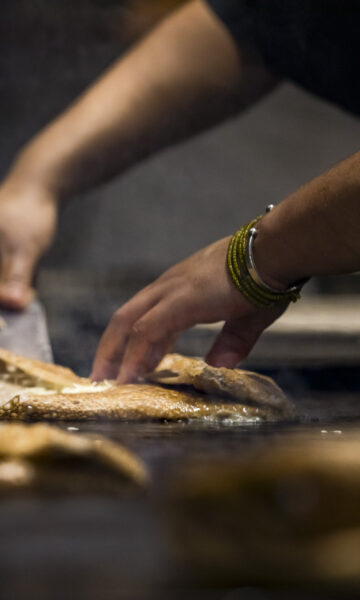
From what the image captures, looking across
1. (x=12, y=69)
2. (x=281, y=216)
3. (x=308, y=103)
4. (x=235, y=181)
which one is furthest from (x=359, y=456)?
(x=12, y=69)

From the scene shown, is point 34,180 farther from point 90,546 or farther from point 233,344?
point 90,546

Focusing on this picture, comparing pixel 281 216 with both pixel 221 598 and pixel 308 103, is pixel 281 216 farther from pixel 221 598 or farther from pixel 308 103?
pixel 308 103

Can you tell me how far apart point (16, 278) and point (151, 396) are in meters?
0.78

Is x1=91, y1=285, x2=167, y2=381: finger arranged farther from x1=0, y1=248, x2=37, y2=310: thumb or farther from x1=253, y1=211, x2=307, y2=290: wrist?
x1=0, y1=248, x2=37, y2=310: thumb

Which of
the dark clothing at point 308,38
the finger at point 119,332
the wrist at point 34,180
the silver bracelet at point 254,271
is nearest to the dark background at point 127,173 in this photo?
the wrist at point 34,180

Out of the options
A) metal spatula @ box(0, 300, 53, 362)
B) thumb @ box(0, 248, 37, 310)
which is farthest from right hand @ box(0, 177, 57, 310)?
metal spatula @ box(0, 300, 53, 362)

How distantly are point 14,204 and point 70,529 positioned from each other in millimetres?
1458

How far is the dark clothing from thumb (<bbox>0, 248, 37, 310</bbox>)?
0.72m

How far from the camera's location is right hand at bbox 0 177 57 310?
5.42 feet

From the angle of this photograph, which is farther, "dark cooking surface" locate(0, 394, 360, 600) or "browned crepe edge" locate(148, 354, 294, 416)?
"browned crepe edge" locate(148, 354, 294, 416)

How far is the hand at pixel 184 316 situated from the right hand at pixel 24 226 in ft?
1.97

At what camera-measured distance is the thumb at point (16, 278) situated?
1.47 metres

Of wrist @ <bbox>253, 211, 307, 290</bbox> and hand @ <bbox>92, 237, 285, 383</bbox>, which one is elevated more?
wrist @ <bbox>253, 211, 307, 290</bbox>

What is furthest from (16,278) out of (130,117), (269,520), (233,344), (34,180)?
(269,520)
